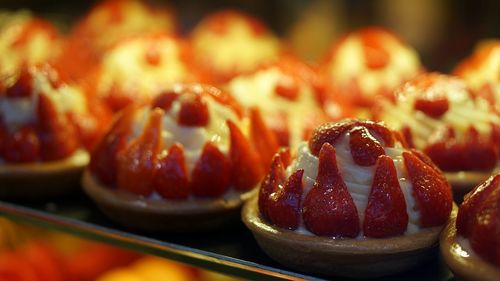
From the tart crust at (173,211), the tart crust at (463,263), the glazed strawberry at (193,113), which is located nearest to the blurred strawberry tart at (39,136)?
the tart crust at (173,211)

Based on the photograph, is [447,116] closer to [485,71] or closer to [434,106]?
[434,106]

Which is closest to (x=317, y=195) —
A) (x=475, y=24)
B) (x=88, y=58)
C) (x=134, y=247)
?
(x=134, y=247)

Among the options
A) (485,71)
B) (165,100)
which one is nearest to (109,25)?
(165,100)

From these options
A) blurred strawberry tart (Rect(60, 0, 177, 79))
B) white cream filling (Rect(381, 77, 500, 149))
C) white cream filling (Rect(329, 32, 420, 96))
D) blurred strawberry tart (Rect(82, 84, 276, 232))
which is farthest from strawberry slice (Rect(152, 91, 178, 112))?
blurred strawberry tart (Rect(60, 0, 177, 79))

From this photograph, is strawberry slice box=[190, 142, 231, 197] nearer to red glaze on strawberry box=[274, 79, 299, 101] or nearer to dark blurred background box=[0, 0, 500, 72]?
red glaze on strawberry box=[274, 79, 299, 101]

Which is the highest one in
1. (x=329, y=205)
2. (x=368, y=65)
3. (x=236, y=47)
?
(x=329, y=205)

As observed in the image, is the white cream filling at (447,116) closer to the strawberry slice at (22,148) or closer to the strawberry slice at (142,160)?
the strawberry slice at (142,160)
